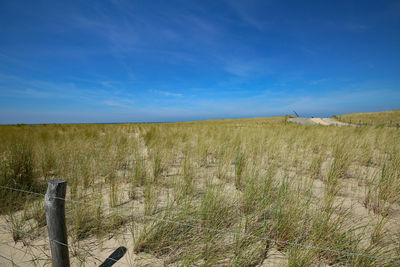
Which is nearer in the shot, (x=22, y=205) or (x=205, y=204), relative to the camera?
(x=205, y=204)

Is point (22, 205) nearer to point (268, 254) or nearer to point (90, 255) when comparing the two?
point (90, 255)

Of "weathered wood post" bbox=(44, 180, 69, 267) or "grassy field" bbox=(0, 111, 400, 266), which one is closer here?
"weathered wood post" bbox=(44, 180, 69, 267)

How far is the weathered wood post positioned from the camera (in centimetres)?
128

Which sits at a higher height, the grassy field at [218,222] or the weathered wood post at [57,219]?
the weathered wood post at [57,219]

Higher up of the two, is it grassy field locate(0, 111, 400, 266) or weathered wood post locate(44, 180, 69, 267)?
weathered wood post locate(44, 180, 69, 267)

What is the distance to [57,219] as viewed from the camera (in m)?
1.33

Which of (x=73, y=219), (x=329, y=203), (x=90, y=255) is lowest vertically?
(x=90, y=255)

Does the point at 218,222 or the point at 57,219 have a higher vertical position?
the point at 57,219

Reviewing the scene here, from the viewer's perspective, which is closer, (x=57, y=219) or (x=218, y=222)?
(x=57, y=219)

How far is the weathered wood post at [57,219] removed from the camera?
1.28 meters

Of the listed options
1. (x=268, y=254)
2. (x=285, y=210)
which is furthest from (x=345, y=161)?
(x=268, y=254)

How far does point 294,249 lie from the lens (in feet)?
4.25

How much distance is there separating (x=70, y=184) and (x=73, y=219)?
32.5 inches

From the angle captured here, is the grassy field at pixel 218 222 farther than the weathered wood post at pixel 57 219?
Yes
